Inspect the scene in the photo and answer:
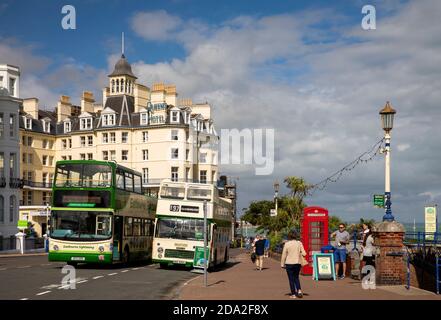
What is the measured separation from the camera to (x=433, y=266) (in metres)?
19.1

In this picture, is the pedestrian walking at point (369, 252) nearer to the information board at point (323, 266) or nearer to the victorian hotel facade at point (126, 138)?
the information board at point (323, 266)

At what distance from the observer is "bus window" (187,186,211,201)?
3000 centimetres

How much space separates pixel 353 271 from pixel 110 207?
33.7ft

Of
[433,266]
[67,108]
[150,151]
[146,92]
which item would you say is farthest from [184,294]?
[67,108]

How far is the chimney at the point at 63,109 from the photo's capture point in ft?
317

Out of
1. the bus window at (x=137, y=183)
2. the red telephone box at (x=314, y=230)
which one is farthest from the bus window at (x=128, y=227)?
the red telephone box at (x=314, y=230)

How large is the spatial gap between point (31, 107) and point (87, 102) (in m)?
7.71

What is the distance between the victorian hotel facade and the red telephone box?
5900 centimetres

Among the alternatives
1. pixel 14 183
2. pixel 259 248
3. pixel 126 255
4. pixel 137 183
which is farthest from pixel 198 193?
pixel 14 183

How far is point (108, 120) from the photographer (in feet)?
291

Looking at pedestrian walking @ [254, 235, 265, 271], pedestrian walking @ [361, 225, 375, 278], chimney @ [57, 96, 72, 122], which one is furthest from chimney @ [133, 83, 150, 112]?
pedestrian walking @ [361, 225, 375, 278]

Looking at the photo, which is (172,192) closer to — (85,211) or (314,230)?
(85,211)
